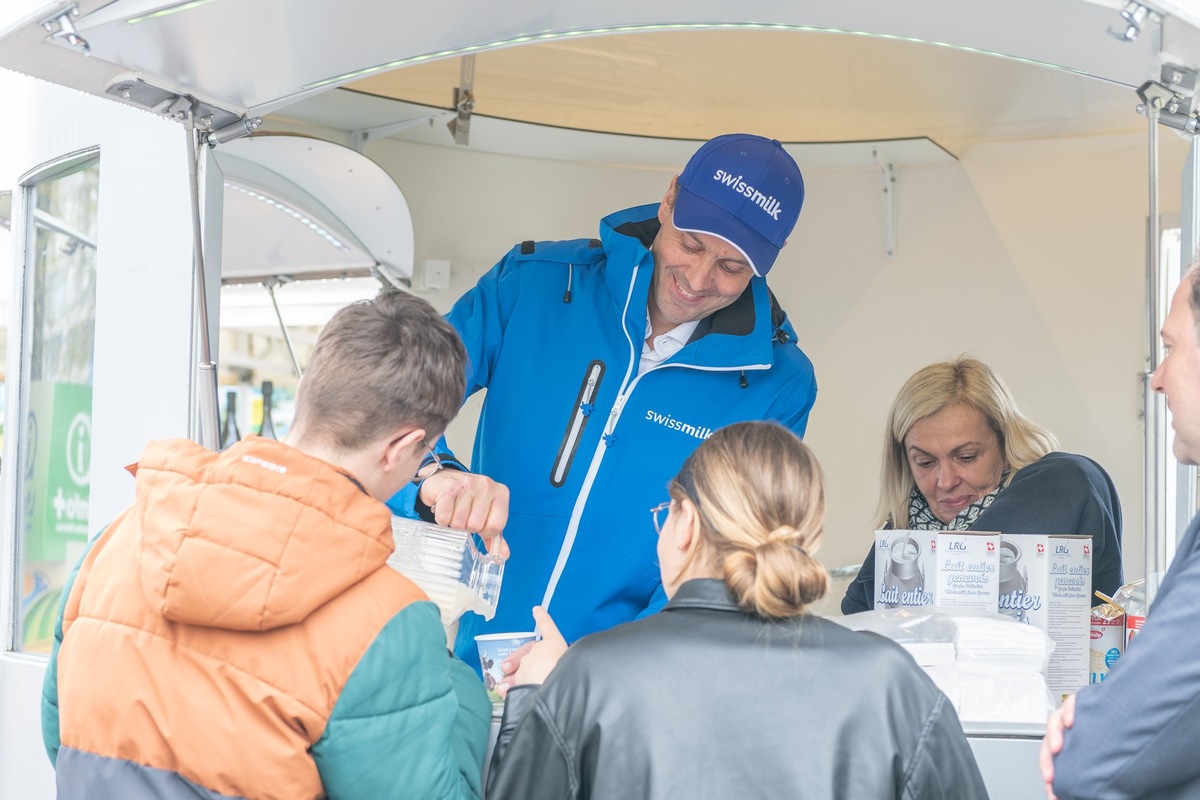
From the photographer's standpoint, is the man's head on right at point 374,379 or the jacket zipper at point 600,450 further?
the jacket zipper at point 600,450

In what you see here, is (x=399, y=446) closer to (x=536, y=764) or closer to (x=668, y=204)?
(x=536, y=764)

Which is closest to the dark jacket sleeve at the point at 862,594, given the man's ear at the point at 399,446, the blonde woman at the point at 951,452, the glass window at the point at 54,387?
the blonde woman at the point at 951,452

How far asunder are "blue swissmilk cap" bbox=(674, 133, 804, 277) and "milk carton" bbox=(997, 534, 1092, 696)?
2.31 ft

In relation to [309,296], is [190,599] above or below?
→ below

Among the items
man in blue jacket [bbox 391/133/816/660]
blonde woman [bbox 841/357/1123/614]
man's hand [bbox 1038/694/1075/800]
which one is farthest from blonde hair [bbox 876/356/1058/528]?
man's hand [bbox 1038/694/1075/800]

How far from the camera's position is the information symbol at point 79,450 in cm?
269

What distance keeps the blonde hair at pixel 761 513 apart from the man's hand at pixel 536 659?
25 centimetres

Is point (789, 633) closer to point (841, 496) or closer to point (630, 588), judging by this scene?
point (630, 588)

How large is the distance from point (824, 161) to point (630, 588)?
2315mm

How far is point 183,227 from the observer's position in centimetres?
226

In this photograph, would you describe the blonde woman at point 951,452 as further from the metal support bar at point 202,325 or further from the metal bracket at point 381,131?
the metal bracket at point 381,131

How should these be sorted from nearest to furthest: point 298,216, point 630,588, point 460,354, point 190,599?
point 190,599
point 460,354
point 630,588
point 298,216

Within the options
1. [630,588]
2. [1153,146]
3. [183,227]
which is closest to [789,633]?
[630,588]

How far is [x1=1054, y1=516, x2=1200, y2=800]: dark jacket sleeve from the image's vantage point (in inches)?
49.4
